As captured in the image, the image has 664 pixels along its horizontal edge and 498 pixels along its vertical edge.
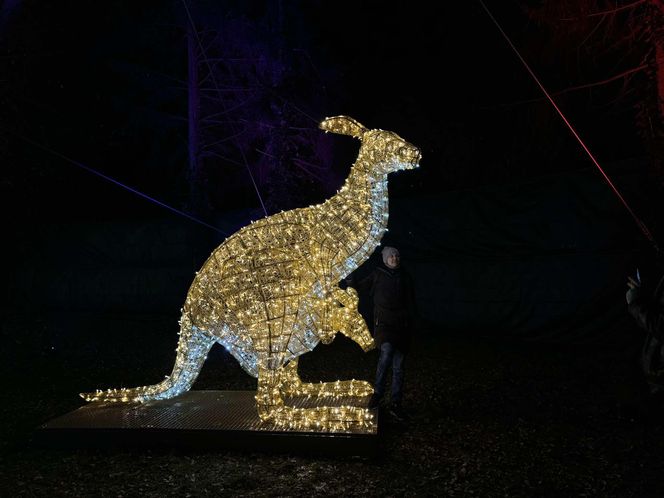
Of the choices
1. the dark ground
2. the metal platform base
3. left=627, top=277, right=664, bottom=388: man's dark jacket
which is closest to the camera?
the dark ground

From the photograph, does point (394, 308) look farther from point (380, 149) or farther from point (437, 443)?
point (380, 149)

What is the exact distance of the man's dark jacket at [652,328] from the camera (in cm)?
487

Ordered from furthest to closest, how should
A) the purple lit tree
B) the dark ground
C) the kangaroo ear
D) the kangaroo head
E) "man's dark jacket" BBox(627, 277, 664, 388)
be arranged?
the purple lit tree
"man's dark jacket" BBox(627, 277, 664, 388)
the kangaroo ear
the kangaroo head
the dark ground

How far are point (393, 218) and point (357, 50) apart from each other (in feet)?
21.0

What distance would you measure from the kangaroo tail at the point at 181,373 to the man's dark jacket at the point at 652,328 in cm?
356

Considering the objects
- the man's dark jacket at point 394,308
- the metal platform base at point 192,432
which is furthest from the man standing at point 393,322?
the metal platform base at point 192,432

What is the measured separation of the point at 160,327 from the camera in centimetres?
1137

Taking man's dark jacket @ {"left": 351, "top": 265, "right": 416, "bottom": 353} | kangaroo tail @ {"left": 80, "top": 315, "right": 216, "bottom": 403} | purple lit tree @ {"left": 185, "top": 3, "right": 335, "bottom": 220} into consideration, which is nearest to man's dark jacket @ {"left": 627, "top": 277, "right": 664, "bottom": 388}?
man's dark jacket @ {"left": 351, "top": 265, "right": 416, "bottom": 353}

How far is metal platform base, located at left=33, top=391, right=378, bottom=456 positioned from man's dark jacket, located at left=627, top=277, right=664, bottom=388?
Answer: 7.79 feet

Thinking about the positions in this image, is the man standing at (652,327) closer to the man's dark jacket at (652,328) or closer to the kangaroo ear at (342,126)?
the man's dark jacket at (652,328)

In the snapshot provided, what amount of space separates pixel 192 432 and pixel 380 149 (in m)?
2.63

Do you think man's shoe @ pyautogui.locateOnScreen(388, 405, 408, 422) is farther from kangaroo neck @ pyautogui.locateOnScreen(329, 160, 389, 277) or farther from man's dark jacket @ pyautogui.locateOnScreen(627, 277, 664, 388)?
man's dark jacket @ pyautogui.locateOnScreen(627, 277, 664, 388)

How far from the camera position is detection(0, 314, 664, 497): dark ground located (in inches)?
161

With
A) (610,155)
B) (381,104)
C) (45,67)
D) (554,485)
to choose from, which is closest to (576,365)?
(554,485)
